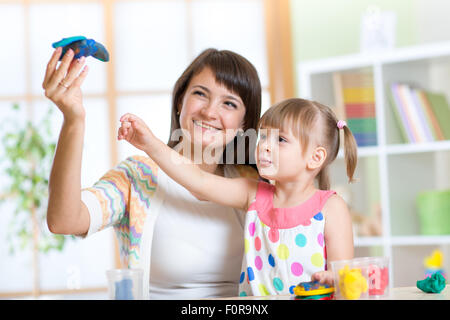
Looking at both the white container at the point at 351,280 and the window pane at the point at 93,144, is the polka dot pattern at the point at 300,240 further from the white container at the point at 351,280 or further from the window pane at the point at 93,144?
the window pane at the point at 93,144

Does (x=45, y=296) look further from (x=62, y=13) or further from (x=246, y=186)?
(x=246, y=186)

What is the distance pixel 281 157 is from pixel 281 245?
0.20m

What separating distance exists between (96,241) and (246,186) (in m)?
2.91

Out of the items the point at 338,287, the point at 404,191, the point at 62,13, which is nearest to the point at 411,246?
the point at 404,191

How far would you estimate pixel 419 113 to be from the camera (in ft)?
10.0

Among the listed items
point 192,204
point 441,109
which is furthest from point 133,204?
point 441,109

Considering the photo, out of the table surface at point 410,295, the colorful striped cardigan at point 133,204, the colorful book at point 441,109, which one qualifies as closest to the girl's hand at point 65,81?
the colorful striped cardigan at point 133,204

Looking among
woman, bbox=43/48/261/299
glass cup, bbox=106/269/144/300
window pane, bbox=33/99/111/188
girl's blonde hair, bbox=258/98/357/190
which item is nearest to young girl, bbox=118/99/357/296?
girl's blonde hair, bbox=258/98/357/190

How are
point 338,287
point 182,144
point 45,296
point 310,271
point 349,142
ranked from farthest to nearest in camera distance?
point 45,296 → point 182,144 → point 349,142 → point 310,271 → point 338,287

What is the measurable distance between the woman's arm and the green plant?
283 cm

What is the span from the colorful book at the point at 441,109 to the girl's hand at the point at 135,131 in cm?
231

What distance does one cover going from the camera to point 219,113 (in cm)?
142

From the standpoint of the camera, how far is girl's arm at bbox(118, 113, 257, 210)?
113 centimetres

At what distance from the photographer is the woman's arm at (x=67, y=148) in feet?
3.24
